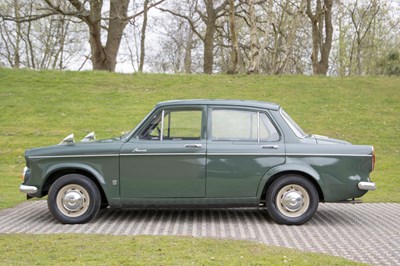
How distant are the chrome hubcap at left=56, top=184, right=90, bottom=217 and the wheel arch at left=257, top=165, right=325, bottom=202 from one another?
8.01ft

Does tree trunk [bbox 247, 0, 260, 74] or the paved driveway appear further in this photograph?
tree trunk [bbox 247, 0, 260, 74]

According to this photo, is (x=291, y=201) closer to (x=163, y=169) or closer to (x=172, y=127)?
(x=163, y=169)

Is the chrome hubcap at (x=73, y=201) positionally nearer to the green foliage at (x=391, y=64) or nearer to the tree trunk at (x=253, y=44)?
the tree trunk at (x=253, y=44)

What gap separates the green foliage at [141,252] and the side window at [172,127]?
1.71 metres

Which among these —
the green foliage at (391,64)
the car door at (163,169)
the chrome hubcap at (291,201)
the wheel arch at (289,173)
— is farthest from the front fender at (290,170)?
the green foliage at (391,64)

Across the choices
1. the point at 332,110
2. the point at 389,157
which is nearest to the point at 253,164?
the point at 389,157

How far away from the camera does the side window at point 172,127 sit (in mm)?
7691

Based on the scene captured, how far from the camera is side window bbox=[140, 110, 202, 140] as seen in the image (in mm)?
7691

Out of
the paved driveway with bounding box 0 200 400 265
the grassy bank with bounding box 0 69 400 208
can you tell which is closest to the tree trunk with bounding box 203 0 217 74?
the grassy bank with bounding box 0 69 400 208

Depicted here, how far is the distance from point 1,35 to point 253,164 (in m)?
41.4

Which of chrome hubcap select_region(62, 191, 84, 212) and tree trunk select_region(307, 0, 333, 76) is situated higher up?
tree trunk select_region(307, 0, 333, 76)

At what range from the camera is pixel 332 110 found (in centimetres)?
1944

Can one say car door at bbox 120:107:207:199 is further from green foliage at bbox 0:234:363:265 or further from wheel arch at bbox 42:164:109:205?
green foliage at bbox 0:234:363:265

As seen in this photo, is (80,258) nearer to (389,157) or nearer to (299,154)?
(299,154)
